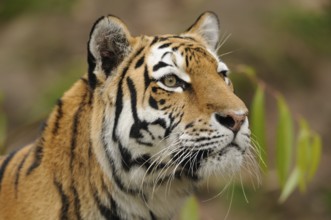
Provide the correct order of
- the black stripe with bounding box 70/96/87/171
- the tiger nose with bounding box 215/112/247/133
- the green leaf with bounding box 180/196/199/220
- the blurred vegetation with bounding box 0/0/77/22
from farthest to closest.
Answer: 1. the blurred vegetation with bounding box 0/0/77/22
2. the green leaf with bounding box 180/196/199/220
3. the black stripe with bounding box 70/96/87/171
4. the tiger nose with bounding box 215/112/247/133

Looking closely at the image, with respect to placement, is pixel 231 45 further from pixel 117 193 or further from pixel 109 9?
pixel 117 193

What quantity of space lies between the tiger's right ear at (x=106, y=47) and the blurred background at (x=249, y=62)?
18.1 ft

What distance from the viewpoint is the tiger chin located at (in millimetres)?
3488

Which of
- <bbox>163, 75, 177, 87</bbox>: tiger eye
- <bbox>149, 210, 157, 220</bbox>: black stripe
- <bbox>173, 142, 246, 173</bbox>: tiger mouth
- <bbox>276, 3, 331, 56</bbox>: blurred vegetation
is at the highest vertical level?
<bbox>276, 3, 331, 56</bbox>: blurred vegetation

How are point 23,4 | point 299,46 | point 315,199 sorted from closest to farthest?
point 315,199 < point 299,46 < point 23,4

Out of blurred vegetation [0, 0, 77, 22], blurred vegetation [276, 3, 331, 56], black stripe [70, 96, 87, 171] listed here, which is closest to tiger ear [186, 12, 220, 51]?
black stripe [70, 96, 87, 171]

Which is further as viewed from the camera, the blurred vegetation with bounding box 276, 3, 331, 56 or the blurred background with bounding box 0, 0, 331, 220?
the blurred vegetation with bounding box 276, 3, 331, 56

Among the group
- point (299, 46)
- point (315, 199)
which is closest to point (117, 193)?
point (315, 199)

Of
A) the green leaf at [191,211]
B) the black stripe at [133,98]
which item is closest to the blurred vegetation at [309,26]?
the green leaf at [191,211]

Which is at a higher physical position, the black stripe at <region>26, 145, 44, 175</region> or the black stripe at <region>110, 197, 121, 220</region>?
the black stripe at <region>26, 145, 44, 175</region>

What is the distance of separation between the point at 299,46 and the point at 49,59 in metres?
3.17

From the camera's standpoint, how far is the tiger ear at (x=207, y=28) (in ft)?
13.5

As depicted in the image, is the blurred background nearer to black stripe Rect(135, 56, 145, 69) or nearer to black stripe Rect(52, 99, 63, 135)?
black stripe Rect(52, 99, 63, 135)

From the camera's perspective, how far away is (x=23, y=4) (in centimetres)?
1150
